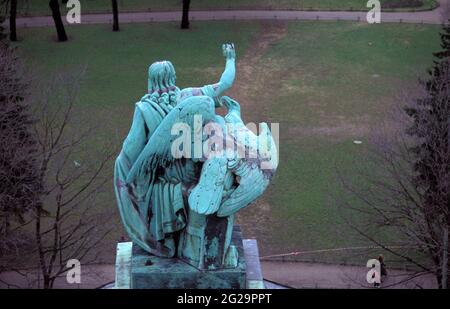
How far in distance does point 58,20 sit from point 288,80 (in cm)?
1497

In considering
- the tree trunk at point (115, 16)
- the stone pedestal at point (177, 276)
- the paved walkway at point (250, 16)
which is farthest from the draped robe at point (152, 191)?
the paved walkway at point (250, 16)

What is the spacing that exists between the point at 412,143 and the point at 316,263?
9.86 metres

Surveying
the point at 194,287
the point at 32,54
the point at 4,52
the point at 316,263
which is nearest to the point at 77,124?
the point at 4,52

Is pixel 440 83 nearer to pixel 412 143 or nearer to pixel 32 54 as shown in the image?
pixel 412 143

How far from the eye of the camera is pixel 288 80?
1849 inches

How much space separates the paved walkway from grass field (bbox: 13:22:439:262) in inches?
53.0

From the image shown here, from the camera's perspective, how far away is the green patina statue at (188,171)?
19438 mm

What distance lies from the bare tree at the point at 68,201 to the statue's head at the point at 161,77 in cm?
857

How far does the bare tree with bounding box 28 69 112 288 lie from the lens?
1107 inches

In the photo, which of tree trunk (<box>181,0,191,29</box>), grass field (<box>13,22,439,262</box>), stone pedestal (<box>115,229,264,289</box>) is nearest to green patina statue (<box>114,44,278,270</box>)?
stone pedestal (<box>115,229,264,289</box>)

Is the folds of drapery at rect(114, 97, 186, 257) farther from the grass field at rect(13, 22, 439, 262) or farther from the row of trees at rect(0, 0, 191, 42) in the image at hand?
the row of trees at rect(0, 0, 191, 42)

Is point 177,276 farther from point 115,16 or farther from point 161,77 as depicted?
point 115,16

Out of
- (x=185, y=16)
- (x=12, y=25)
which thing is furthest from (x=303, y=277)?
(x=12, y=25)

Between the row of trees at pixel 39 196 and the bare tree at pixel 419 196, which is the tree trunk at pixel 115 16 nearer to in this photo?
the row of trees at pixel 39 196
